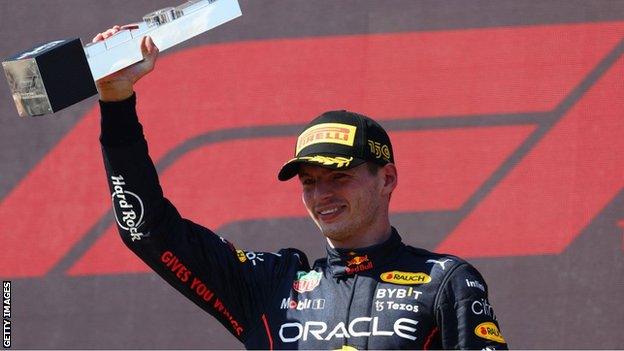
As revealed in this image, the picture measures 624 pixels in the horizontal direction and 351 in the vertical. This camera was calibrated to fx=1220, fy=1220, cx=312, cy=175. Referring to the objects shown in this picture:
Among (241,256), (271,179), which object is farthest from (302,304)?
(271,179)

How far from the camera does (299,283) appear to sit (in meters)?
2.23

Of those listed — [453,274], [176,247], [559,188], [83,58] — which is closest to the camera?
[83,58]

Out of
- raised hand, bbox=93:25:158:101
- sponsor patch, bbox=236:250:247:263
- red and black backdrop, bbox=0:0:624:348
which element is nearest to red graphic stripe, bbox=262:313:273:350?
sponsor patch, bbox=236:250:247:263

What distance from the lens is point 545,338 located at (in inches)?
151

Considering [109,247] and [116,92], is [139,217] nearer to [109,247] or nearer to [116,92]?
[116,92]

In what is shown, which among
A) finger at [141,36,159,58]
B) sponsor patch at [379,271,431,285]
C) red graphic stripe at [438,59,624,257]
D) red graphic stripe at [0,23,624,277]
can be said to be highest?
finger at [141,36,159,58]

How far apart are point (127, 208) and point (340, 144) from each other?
1.29 feet

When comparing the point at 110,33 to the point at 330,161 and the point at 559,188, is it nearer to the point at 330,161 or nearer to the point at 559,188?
the point at 330,161

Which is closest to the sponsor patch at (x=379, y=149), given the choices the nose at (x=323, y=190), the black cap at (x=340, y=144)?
the black cap at (x=340, y=144)

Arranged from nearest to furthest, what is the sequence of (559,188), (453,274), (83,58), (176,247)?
1. (83,58)
2. (453,274)
3. (176,247)
4. (559,188)

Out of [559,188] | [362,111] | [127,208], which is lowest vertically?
[559,188]

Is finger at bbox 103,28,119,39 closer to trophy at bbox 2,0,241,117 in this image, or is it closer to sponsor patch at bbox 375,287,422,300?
trophy at bbox 2,0,241,117

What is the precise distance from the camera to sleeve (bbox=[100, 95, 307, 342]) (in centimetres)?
215

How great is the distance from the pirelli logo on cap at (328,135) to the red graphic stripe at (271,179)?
166cm
